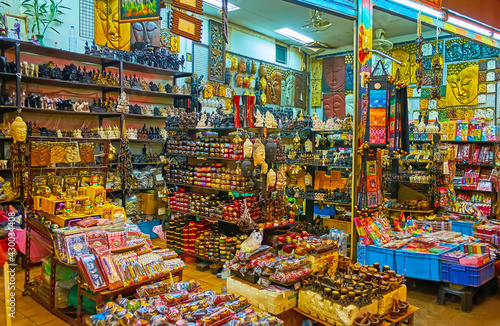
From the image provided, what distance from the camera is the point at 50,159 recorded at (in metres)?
4.51

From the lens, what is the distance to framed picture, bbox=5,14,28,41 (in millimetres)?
6125

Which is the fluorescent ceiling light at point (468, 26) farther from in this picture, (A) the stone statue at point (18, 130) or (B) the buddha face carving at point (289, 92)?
(A) the stone statue at point (18, 130)

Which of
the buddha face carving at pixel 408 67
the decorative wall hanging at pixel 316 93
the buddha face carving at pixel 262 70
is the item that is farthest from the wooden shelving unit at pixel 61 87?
the buddha face carving at pixel 408 67

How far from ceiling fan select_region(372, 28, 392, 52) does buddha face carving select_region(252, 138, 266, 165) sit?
5089 millimetres

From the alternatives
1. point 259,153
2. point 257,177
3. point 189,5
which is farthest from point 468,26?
point 189,5

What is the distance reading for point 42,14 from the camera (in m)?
6.52

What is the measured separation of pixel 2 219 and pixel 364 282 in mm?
4932

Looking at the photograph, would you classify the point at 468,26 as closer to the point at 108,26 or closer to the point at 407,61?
the point at 407,61

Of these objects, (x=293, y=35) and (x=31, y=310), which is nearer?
(x=31, y=310)

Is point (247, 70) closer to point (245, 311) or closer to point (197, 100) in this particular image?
point (197, 100)

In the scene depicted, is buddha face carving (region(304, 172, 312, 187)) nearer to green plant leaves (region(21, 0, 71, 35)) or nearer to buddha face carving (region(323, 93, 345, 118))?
green plant leaves (region(21, 0, 71, 35))

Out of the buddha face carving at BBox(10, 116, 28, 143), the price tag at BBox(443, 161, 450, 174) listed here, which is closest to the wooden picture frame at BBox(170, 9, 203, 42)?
the buddha face carving at BBox(10, 116, 28, 143)

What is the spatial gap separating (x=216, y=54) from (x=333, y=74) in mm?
4174

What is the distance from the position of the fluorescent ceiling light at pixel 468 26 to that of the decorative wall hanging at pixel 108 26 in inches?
232
